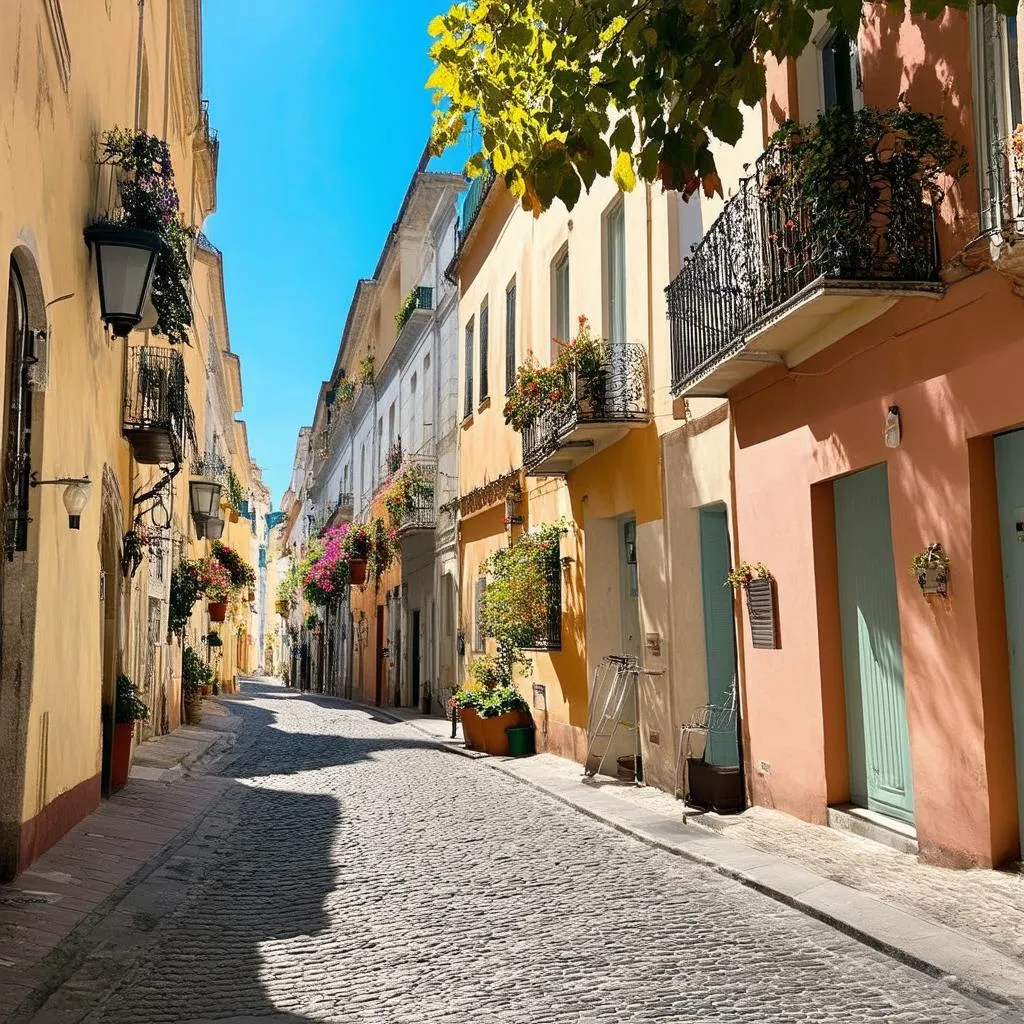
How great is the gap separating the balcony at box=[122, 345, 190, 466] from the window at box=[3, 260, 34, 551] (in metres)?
4.62

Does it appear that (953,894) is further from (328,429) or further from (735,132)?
(328,429)

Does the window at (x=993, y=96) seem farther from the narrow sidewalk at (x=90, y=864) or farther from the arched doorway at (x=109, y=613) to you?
the arched doorway at (x=109, y=613)

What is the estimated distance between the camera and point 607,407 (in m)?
12.0

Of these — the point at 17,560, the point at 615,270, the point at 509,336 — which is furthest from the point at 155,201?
the point at 509,336

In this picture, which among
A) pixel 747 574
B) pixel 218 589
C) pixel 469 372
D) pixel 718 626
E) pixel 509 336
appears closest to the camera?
pixel 747 574

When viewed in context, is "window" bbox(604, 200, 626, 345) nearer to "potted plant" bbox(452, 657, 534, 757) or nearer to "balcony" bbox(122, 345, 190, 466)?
"balcony" bbox(122, 345, 190, 466)

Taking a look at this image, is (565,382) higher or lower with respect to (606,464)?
higher

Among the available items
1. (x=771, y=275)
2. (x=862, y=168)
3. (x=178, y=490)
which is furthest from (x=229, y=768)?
(x=862, y=168)

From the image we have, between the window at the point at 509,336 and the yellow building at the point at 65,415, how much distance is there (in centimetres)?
548

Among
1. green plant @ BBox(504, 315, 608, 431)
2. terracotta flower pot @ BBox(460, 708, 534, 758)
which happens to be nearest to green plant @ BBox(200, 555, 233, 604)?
terracotta flower pot @ BBox(460, 708, 534, 758)

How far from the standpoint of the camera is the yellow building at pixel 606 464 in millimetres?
10719

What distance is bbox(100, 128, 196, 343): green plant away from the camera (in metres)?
9.37

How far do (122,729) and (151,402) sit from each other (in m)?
3.58

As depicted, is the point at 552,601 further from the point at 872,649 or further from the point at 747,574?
the point at 872,649
